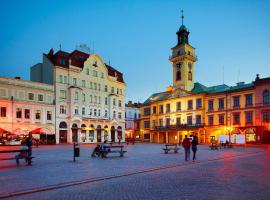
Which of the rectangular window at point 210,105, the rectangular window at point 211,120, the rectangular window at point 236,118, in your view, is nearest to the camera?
the rectangular window at point 236,118

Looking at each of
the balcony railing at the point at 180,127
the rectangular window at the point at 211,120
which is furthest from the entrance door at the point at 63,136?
the rectangular window at the point at 211,120

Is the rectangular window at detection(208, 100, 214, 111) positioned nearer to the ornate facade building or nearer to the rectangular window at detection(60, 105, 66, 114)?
the ornate facade building

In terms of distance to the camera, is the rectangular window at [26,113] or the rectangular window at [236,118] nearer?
the rectangular window at [26,113]

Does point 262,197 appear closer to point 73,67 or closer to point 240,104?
point 240,104

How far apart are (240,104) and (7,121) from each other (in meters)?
42.6

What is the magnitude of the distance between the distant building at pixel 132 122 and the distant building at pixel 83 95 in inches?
443

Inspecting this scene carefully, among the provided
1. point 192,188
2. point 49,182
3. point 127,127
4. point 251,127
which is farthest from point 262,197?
point 127,127

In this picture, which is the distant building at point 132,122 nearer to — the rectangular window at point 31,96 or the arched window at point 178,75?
the arched window at point 178,75

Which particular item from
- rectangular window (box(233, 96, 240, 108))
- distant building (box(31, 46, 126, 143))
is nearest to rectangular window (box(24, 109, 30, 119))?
distant building (box(31, 46, 126, 143))

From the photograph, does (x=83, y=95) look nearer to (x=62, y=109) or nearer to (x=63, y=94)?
(x=63, y=94)

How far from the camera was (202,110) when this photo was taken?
182 feet

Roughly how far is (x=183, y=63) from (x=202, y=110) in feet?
41.9

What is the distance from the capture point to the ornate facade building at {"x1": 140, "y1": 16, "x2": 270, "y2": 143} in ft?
149

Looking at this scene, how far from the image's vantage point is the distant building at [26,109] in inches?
1759
